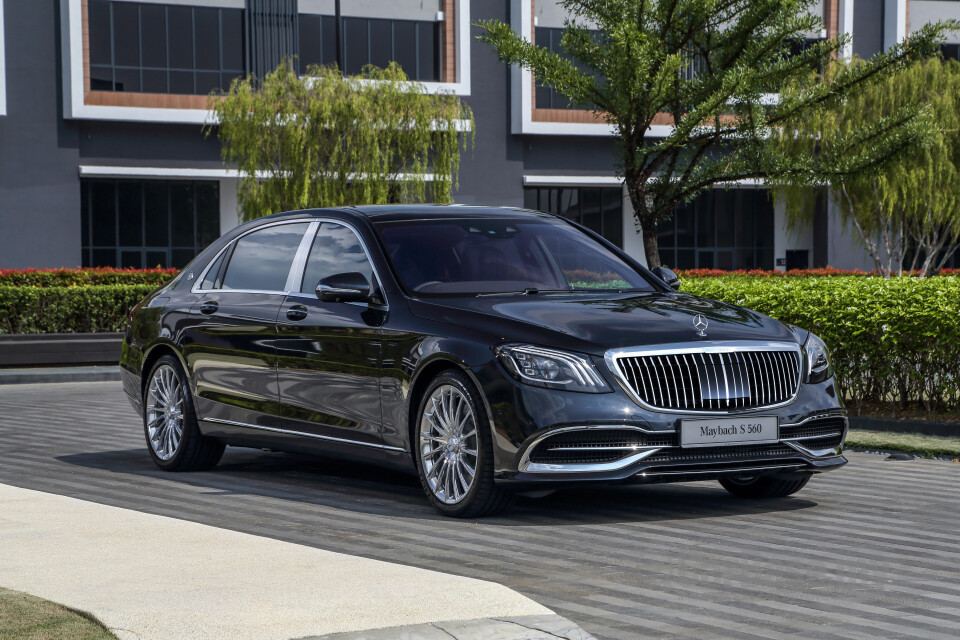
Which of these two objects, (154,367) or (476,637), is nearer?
(476,637)

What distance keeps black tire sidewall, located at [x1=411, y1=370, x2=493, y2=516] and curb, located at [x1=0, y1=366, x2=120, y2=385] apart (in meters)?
13.8

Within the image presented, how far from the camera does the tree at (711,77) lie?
53.3 feet

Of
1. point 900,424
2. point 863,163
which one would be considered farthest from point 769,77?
point 900,424

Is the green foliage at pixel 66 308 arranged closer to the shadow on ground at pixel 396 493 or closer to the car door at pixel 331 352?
the shadow on ground at pixel 396 493

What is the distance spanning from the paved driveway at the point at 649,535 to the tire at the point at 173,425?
15 cm

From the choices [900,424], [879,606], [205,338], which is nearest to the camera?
[879,606]

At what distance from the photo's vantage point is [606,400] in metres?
7.55

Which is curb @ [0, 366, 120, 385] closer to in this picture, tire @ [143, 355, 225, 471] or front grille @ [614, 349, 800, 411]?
tire @ [143, 355, 225, 471]

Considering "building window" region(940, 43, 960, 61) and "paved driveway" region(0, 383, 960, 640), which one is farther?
"building window" region(940, 43, 960, 61)

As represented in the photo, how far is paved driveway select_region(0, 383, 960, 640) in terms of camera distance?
5.71m

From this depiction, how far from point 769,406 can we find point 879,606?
2.25 metres

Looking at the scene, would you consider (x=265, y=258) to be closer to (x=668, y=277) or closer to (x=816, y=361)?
(x=668, y=277)

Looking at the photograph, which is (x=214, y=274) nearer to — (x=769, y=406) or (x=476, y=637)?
(x=769, y=406)

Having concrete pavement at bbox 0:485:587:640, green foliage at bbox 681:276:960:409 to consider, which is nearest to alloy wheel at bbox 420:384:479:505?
concrete pavement at bbox 0:485:587:640
